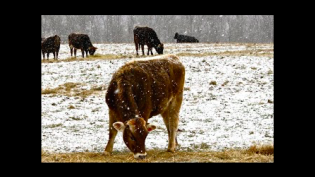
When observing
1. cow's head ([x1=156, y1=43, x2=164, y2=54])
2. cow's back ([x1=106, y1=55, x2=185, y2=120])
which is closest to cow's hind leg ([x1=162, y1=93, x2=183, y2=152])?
cow's back ([x1=106, y1=55, x2=185, y2=120])

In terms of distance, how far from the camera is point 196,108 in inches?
554

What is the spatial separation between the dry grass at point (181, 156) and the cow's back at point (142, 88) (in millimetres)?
882

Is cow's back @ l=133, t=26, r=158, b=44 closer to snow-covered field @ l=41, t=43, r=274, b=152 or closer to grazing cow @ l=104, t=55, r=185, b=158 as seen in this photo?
snow-covered field @ l=41, t=43, r=274, b=152

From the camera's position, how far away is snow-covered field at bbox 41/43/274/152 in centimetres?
973

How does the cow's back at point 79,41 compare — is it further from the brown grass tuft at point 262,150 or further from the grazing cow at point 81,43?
the brown grass tuft at point 262,150

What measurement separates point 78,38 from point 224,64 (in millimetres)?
15891

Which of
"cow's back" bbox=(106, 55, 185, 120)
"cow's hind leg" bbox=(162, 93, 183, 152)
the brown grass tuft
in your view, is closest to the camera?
"cow's back" bbox=(106, 55, 185, 120)

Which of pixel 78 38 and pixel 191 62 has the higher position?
pixel 78 38

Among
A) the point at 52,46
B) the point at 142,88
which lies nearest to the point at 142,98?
the point at 142,88

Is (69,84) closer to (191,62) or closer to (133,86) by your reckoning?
(191,62)

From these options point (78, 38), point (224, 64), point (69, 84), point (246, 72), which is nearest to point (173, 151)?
point (69, 84)

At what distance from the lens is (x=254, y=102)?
48.5ft

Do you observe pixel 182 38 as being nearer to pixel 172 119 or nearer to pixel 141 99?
pixel 172 119

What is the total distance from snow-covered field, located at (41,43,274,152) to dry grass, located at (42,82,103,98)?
27cm
